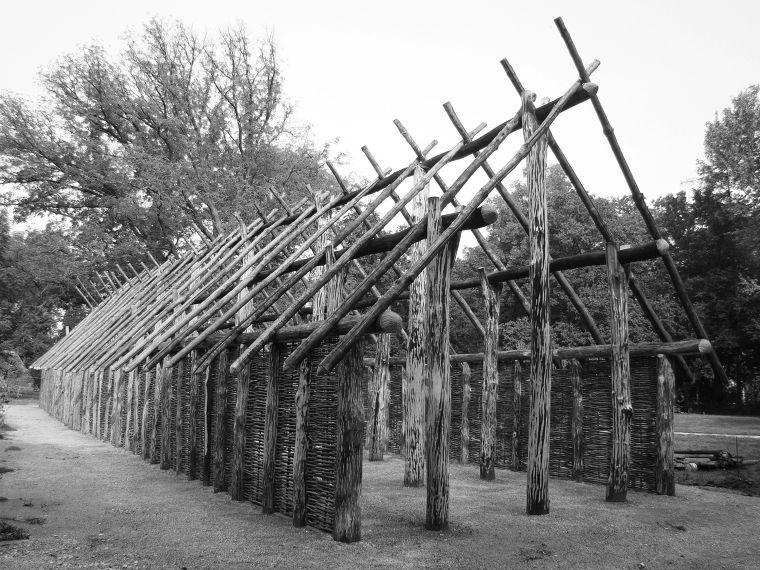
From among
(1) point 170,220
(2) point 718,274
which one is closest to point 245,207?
(1) point 170,220

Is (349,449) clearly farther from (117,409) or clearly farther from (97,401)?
(97,401)

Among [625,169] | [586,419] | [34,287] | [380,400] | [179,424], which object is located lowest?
[179,424]

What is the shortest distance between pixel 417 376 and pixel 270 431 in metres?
1.79

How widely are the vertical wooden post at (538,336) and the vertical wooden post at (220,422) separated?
12.5 feet

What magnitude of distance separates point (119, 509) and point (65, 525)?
0.82 metres

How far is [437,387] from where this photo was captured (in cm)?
580

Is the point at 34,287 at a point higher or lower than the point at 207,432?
higher

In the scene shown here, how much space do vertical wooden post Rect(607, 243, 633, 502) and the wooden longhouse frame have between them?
0.07ft

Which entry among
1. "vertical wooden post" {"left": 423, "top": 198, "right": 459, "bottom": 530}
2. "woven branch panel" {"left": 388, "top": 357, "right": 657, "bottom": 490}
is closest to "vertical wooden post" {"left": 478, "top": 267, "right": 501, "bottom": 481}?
"woven branch panel" {"left": 388, "top": 357, "right": 657, "bottom": 490}

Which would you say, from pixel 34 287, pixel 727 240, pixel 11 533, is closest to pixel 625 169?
pixel 11 533

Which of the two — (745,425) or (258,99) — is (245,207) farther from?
(745,425)

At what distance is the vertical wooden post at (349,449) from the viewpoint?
523cm

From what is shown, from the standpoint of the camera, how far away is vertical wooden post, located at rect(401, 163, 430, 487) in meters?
6.92

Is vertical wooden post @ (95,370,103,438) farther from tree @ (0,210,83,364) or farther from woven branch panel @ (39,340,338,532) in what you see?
tree @ (0,210,83,364)
